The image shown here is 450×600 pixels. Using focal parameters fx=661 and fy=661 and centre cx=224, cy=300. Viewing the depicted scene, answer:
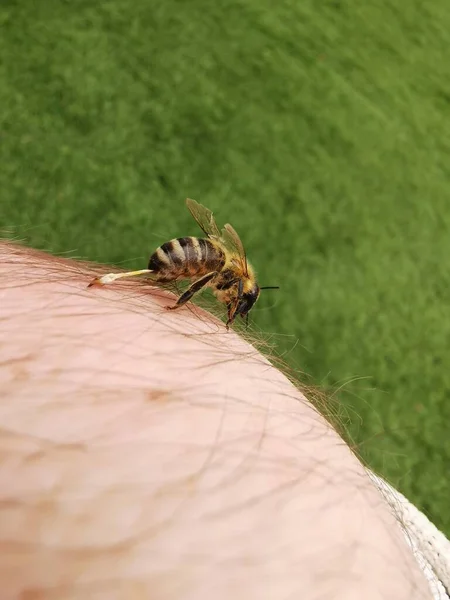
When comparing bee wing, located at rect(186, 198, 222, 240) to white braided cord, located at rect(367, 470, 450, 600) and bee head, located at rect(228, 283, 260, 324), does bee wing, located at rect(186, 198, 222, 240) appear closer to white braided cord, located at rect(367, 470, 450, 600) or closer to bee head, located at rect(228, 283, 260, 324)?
bee head, located at rect(228, 283, 260, 324)

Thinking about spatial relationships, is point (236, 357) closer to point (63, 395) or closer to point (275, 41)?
point (63, 395)

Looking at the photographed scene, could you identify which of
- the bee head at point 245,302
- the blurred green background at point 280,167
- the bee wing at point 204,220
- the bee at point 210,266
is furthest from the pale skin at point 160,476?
the blurred green background at point 280,167

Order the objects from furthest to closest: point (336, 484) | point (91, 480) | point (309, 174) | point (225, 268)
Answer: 1. point (309, 174)
2. point (225, 268)
3. point (336, 484)
4. point (91, 480)

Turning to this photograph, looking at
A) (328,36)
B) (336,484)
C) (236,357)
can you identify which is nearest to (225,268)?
(236,357)

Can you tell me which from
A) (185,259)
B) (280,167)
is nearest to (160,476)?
(185,259)

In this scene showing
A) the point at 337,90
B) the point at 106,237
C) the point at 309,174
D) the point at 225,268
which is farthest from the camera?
the point at 337,90

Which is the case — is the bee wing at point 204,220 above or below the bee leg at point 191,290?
above

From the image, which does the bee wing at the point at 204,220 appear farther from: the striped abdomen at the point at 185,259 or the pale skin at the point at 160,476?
the pale skin at the point at 160,476
